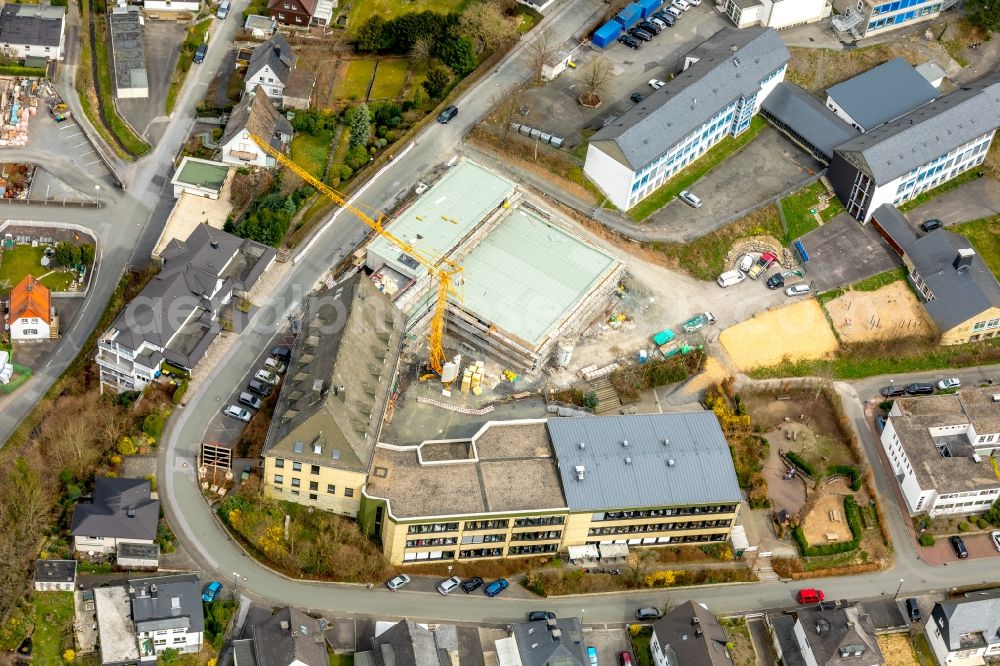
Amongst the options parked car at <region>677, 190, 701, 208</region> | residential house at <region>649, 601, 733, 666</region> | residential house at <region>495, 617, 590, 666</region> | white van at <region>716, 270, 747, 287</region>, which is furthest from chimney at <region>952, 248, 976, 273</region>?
residential house at <region>495, 617, 590, 666</region>

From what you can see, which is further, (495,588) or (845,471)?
(845,471)

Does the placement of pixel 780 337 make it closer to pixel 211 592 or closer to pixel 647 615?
pixel 647 615

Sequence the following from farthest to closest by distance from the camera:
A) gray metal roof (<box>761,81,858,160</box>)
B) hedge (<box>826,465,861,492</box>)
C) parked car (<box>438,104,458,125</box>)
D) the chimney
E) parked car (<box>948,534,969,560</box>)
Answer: gray metal roof (<box>761,81,858,160</box>) → parked car (<box>438,104,458,125</box>) → the chimney → hedge (<box>826,465,861,492</box>) → parked car (<box>948,534,969,560</box>)

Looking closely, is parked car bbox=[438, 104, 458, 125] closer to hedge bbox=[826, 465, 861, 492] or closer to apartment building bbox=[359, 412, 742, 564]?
apartment building bbox=[359, 412, 742, 564]

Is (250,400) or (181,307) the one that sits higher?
(181,307)

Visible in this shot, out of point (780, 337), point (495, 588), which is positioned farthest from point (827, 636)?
point (780, 337)

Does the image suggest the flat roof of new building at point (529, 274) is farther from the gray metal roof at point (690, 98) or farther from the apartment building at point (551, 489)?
the apartment building at point (551, 489)

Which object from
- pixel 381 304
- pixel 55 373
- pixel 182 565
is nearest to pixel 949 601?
pixel 381 304
